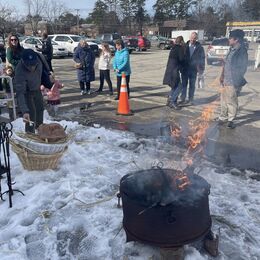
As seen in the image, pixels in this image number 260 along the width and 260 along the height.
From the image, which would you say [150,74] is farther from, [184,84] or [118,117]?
[118,117]

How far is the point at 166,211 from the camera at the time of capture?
9.57 ft

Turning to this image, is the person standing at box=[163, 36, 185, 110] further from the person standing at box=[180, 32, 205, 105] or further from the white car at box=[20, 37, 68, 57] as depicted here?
the white car at box=[20, 37, 68, 57]

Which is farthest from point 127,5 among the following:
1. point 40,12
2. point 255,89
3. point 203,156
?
point 203,156

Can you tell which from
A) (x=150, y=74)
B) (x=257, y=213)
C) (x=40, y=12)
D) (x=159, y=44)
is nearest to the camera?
(x=257, y=213)

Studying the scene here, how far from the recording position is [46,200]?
435 cm

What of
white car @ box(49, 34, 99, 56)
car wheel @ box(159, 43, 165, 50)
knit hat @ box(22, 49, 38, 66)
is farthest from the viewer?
car wheel @ box(159, 43, 165, 50)

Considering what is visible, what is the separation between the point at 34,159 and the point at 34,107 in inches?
63.0

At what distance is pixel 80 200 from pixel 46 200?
436 mm

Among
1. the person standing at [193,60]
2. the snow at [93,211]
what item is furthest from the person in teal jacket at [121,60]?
the snow at [93,211]

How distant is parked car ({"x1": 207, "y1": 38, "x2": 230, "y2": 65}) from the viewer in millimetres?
19891

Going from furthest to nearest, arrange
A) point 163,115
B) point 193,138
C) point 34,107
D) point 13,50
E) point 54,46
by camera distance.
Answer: point 54,46 < point 163,115 < point 13,50 < point 34,107 < point 193,138

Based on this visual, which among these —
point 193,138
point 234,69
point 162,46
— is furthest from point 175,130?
point 162,46

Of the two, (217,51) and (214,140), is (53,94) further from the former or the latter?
(217,51)

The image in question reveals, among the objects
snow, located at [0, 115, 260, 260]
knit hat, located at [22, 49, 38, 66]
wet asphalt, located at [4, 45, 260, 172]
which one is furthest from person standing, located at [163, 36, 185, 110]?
knit hat, located at [22, 49, 38, 66]
